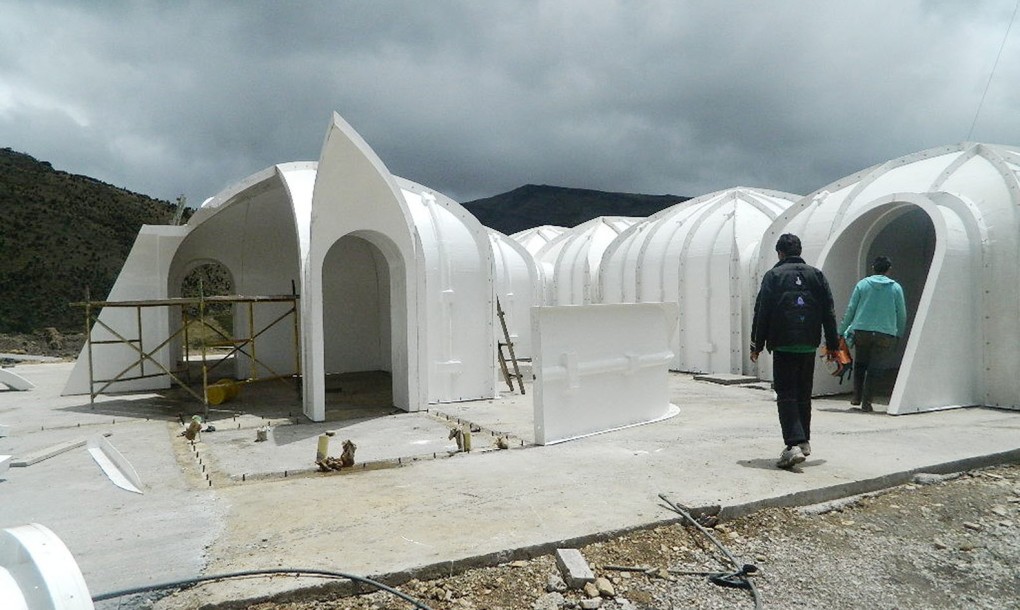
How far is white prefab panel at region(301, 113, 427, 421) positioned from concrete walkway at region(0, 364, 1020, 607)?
36.5 inches

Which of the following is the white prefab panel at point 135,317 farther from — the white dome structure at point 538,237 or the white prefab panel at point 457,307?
the white dome structure at point 538,237

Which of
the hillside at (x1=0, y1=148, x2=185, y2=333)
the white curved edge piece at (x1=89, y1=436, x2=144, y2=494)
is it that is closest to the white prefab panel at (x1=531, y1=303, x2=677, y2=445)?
the white curved edge piece at (x1=89, y1=436, x2=144, y2=494)

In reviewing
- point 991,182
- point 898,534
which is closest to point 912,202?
point 991,182

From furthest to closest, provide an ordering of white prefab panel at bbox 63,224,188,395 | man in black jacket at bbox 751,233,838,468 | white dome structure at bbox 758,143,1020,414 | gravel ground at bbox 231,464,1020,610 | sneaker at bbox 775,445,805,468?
white prefab panel at bbox 63,224,188,395
white dome structure at bbox 758,143,1020,414
man in black jacket at bbox 751,233,838,468
sneaker at bbox 775,445,805,468
gravel ground at bbox 231,464,1020,610

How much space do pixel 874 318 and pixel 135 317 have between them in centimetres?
1404

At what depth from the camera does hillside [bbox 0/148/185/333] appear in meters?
37.1

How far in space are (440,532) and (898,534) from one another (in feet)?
10.4

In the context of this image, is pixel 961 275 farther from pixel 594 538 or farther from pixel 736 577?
pixel 594 538

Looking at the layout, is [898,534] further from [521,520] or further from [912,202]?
[912,202]

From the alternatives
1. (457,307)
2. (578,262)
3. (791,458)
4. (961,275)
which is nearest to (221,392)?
(457,307)

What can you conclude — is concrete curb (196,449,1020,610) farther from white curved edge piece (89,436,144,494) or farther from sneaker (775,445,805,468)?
white curved edge piece (89,436,144,494)

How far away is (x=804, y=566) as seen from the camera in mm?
3832

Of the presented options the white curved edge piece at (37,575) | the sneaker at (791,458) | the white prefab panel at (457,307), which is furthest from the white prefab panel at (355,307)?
the white curved edge piece at (37,575)

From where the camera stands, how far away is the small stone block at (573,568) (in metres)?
3.52
